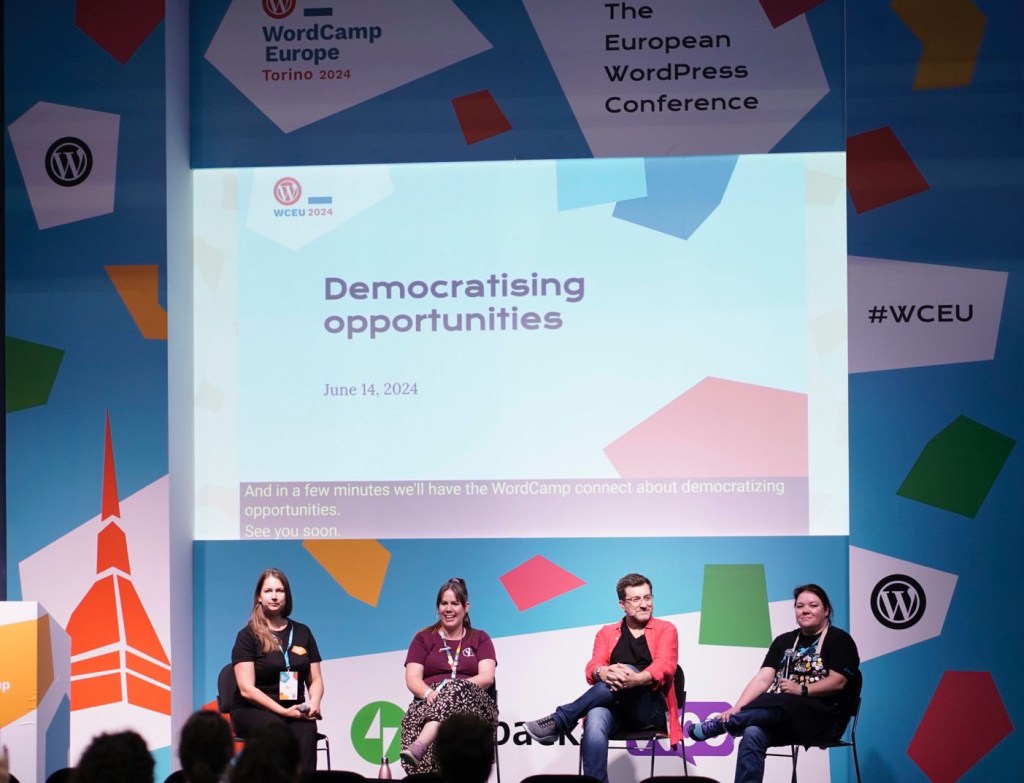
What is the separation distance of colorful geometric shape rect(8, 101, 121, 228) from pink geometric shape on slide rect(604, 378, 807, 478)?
285cm

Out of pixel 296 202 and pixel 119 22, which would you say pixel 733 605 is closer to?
pixel 296 202

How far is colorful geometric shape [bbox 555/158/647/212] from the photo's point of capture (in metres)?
5.88

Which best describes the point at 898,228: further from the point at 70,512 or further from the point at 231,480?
the point at 70,512

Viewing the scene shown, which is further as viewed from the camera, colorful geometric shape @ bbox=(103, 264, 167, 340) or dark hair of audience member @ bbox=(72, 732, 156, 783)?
colorful geometric shape @ bbox=(103, 264, 167, 340)

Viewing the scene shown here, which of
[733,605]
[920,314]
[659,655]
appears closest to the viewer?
[659,655]

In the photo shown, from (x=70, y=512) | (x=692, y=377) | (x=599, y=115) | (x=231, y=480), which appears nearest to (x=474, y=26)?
(x=599, y=115)

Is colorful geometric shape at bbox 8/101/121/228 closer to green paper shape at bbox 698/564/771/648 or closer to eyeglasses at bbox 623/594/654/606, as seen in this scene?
eyeglasses at bbox 623/594/654/606

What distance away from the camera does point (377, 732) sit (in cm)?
582

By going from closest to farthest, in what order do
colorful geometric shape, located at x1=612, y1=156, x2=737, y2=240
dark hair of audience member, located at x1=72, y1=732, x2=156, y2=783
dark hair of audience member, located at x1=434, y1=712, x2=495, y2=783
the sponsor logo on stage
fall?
1. dark hair of audience member, located at x1=72, y1=732, x2=156, y2=783
2. dark hair of audience member, located at x1=434, y1=712, x2=495, y2=783
3. colorful geometric shape, located at x1=612, y1=156, x2=737, y2=240
4. the sponsor logo on stage

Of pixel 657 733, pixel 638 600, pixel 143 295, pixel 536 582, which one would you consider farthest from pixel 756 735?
pixel 143 295

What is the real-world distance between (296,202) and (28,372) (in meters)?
1.57

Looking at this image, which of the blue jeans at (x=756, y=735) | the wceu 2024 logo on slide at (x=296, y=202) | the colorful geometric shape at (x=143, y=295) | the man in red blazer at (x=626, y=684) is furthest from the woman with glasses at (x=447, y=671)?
the wceu 2024 logo on slide at (x=296, y=202)

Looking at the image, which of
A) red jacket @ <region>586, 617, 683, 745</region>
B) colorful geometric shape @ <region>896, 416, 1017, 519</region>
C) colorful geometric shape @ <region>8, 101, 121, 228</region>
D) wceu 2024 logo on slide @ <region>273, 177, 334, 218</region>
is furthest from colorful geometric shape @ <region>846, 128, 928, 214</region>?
colorful geometric shape @ <region>8, 101, 121, 228</region>

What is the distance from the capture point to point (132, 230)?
578 cm
